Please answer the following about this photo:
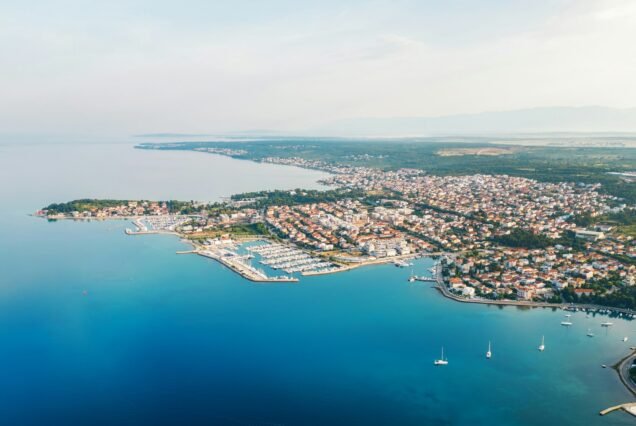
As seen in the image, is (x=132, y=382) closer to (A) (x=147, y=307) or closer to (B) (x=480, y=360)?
(A) (x=147, y=307)

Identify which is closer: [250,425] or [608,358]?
[250,425]

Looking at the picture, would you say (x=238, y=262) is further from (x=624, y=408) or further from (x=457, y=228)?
(x=624, y=408)

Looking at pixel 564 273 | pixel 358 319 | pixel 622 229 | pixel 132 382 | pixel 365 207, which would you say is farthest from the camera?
pixel 365 207

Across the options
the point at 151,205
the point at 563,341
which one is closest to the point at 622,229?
the point at 563,341

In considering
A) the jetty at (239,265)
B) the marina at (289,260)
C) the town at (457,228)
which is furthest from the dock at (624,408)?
the marina at (289,260)

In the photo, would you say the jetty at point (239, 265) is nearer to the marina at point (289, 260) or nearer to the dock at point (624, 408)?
the marina at point (289, 260)

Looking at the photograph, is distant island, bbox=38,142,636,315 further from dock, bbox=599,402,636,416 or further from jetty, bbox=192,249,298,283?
dock, bbox=599,402,636,416
